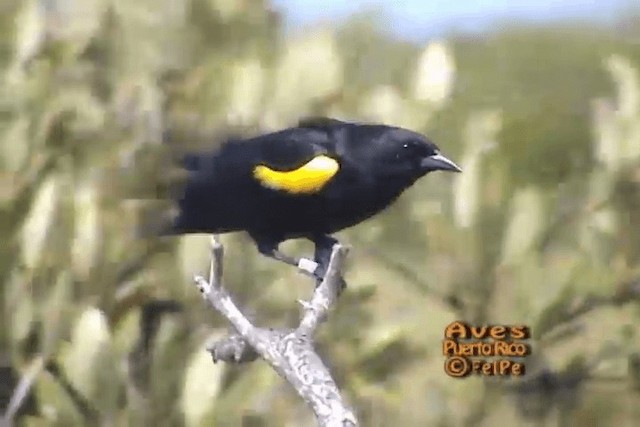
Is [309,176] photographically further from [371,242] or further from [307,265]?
[371,242]

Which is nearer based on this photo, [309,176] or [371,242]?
[309,176]

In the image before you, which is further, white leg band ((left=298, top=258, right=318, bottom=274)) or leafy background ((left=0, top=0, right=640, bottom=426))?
leafy background ((left=0, top=0, right=640, bottom=426))

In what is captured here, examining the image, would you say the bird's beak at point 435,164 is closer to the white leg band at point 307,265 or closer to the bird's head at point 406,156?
the bird's head at point 406,156

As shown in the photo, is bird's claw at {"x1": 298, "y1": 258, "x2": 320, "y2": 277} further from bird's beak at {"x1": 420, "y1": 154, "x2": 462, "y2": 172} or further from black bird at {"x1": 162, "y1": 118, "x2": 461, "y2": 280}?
bird's beak at {"x1": 420, "y1": 154, "x2": 462, "y2": 172}

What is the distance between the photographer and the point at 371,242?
0.72m

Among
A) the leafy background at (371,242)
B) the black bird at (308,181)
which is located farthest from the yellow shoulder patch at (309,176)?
the leafy background at (371,242)

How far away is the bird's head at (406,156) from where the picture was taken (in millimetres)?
556

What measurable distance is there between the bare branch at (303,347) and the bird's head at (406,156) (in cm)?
7

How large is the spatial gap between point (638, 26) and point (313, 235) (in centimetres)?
38

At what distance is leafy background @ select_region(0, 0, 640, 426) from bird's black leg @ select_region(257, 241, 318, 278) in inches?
2.6

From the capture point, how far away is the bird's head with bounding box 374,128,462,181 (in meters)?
0.56

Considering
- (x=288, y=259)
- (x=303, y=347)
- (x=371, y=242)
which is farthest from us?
(x=371, y=242)

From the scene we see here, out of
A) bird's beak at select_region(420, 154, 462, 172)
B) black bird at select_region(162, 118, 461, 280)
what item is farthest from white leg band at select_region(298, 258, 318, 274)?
bird's beak at select_region(420, 154, 462, 172)

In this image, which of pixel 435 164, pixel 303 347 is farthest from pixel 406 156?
pixel 303 347
